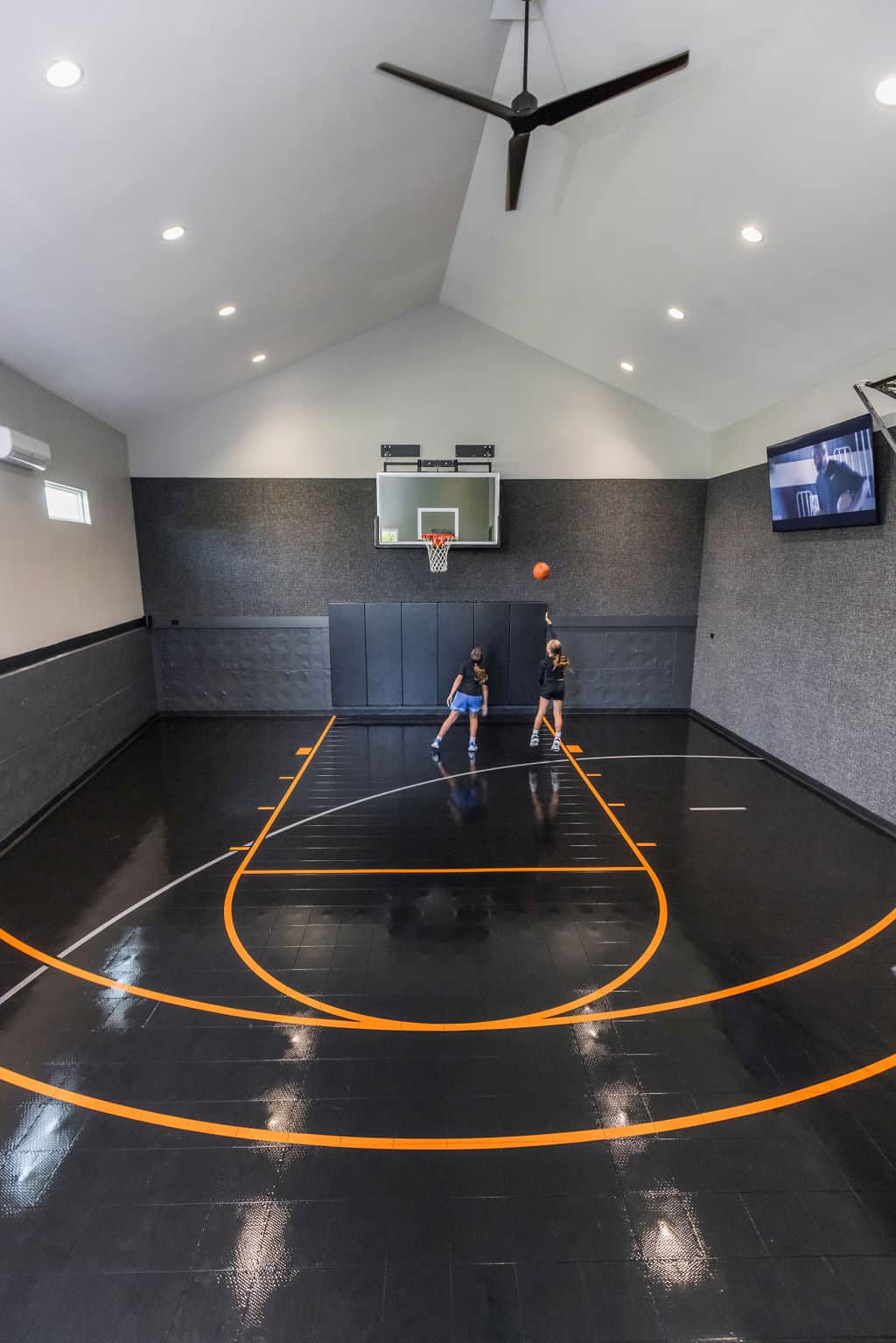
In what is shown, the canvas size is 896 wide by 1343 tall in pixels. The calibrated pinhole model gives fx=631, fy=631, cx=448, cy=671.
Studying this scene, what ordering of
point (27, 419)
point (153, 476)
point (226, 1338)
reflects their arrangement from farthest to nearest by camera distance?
point (153, 476)
point (27, 419)
point (226, 1338)

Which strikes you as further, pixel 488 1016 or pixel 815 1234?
pixel 488 1016

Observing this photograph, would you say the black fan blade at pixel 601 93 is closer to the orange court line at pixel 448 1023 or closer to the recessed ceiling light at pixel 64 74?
the recessed ceiling light at pixel 64 74

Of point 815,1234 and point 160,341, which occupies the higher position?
point 160,341

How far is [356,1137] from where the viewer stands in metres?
2.65

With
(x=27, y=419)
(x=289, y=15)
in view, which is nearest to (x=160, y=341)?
(x=27, y=419)

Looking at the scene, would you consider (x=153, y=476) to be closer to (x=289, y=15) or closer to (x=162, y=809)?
(x=162, y=809)

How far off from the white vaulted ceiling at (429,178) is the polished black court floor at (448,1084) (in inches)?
175

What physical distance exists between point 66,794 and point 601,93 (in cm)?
715

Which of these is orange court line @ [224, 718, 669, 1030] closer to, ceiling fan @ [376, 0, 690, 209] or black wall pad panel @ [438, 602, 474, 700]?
black wall pad panel @ [438, 602, 474, 700]

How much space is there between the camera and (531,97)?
3.92m

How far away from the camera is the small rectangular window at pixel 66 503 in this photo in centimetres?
655

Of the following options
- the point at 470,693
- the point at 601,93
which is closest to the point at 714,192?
the point at 601,93

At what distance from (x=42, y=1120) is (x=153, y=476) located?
26.3 ft

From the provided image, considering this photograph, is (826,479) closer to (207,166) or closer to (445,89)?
(445,89)
